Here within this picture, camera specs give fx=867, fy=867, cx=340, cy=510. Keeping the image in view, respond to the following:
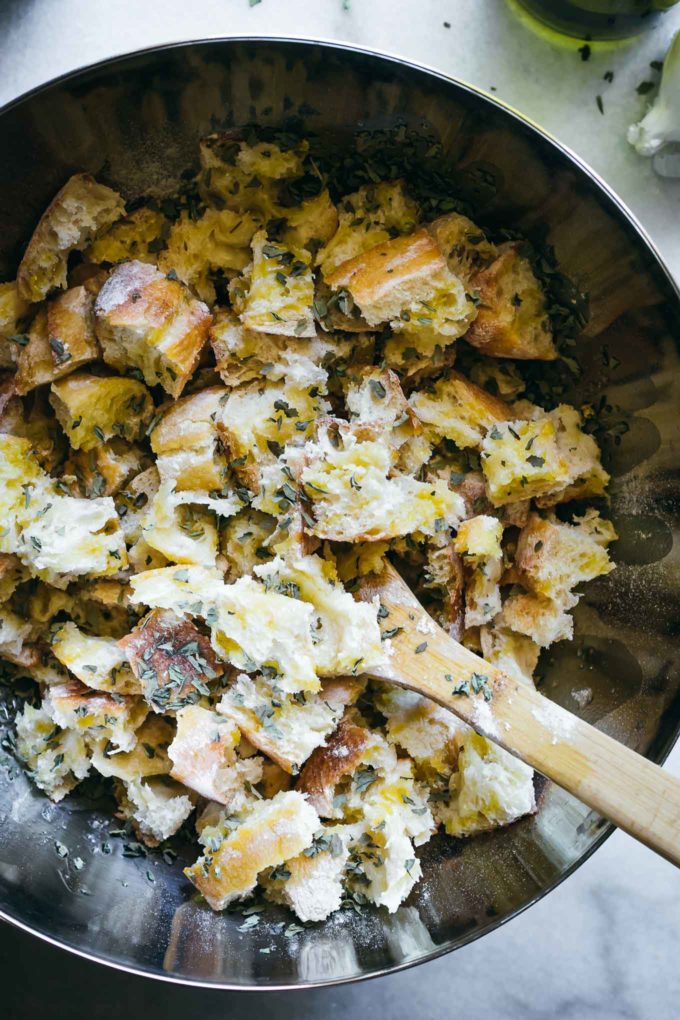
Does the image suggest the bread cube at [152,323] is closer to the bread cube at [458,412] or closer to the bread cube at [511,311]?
the bread cube at [458,412]

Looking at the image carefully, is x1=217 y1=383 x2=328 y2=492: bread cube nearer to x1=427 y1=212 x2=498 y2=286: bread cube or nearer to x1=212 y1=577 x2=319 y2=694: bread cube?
x1=212 y1=577 x2=319 y2=694: bread cube

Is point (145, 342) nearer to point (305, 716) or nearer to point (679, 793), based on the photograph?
point (305, 716)

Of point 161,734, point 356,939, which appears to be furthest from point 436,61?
point 356,939

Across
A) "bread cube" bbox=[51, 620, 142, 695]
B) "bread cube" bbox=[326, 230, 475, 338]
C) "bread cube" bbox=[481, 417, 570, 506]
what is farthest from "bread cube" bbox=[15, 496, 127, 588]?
"bread cube" bbox=[481, 417, 570, 506]

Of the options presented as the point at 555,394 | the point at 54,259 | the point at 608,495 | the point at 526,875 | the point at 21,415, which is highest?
the point at 54,259

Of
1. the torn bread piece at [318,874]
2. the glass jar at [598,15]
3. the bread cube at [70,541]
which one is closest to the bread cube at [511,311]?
the glass jar at [598,15]

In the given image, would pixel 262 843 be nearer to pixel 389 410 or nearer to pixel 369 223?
pixel 389 410

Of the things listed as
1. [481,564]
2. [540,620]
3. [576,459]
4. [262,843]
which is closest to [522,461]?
[576,459]
